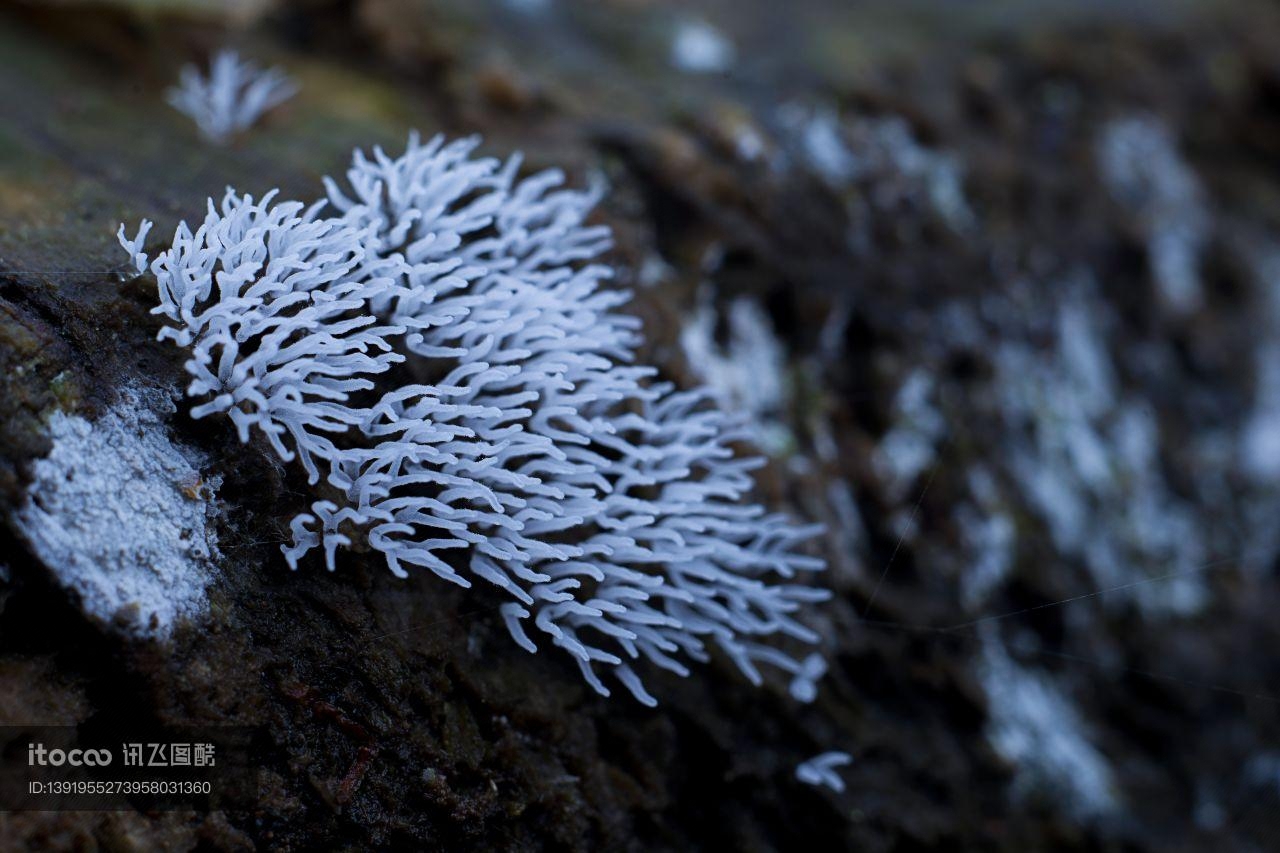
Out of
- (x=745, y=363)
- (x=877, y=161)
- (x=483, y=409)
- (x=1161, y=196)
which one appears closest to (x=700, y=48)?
(x=877, y=161)

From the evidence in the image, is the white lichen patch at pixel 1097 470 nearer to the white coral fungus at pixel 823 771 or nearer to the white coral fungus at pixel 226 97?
the white coral fungus at pixel 823 771

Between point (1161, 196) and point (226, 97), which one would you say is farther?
point (1161, 196)

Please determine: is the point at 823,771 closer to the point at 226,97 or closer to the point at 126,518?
the point at 126,518

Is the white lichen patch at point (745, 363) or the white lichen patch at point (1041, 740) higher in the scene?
the white lichen patch at point (745, 363)

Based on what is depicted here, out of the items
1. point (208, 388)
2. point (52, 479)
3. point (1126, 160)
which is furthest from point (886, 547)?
point (1126, 160)

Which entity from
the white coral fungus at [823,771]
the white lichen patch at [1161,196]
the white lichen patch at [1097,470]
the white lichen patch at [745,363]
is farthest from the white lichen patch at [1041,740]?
the white lichen patch at [1161,196]

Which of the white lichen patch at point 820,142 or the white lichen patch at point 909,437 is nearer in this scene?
the white lichen patch at point 909,437
